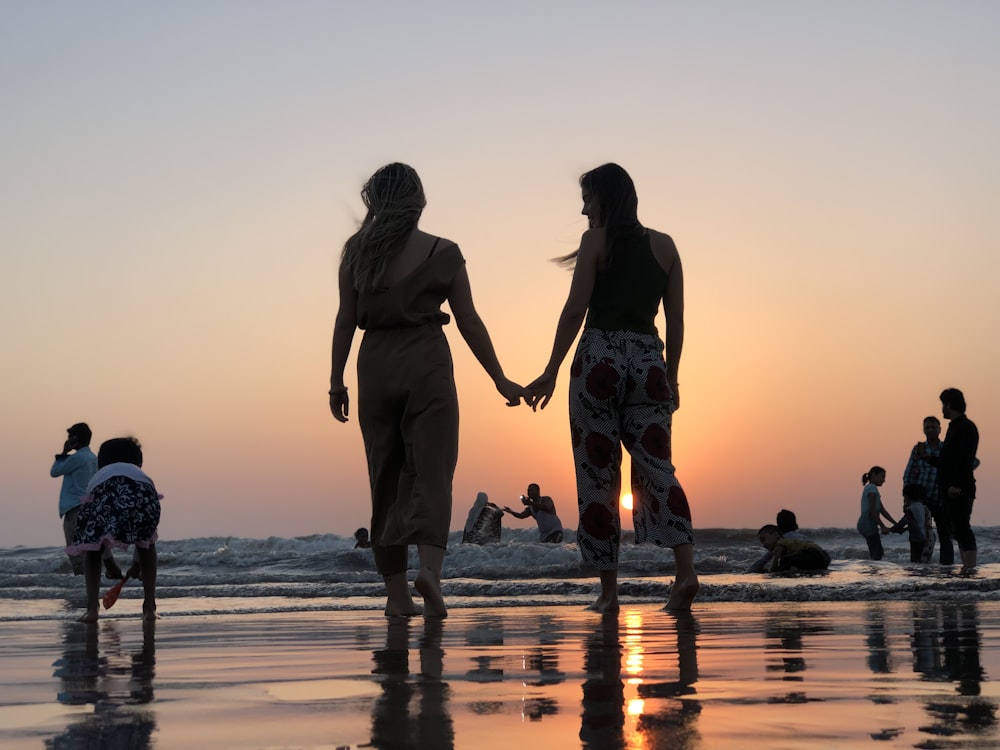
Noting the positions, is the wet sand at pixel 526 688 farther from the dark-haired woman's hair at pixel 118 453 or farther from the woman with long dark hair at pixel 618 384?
the dark-haired woman's hair at pixel 118 453

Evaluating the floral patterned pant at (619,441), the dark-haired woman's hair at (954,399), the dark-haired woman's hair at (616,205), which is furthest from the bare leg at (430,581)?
the dark-haired woman's hair at (954,399)

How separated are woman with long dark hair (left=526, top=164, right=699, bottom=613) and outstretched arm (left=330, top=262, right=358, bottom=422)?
41.7 inches

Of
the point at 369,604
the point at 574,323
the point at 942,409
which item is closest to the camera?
the point at 574,323

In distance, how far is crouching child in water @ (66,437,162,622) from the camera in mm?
7742

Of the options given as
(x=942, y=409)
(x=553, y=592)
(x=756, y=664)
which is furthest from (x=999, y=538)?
(x=756, y=664)

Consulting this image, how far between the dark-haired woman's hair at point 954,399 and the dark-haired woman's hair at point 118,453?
8577mm

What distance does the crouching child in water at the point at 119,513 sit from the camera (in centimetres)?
774

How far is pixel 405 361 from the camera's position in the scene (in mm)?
6172

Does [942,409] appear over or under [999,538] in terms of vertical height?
over

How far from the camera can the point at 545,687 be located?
8.57ft

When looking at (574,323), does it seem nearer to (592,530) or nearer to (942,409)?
(592,530)

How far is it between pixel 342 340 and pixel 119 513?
7.70 ft

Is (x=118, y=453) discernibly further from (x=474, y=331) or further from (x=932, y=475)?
(x=932, y=475)

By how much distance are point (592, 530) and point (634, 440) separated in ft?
1.67
